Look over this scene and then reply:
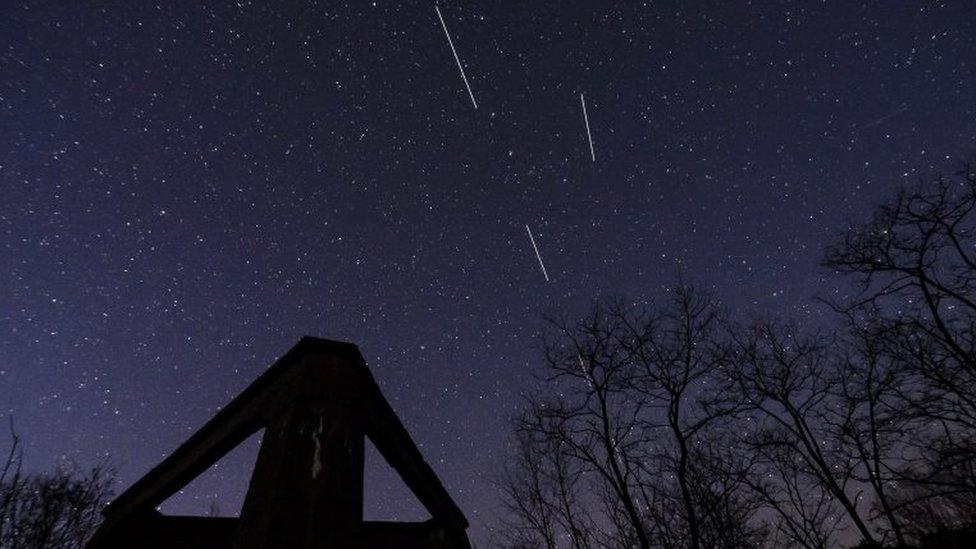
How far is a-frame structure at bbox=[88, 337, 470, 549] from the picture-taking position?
145 centimetres

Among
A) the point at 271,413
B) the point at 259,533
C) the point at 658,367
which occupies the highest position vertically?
the point at 658,367

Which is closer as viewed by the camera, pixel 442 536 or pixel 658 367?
pixel 442 536

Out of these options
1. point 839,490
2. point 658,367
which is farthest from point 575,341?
point 839,490

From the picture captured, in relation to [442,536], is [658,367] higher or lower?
higher

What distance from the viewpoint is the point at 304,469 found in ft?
4.99

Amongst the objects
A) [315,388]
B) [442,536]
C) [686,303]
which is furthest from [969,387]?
[315,388]

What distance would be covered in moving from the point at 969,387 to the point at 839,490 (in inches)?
321

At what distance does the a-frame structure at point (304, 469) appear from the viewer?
4.76 ft

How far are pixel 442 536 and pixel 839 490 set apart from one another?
2162cm

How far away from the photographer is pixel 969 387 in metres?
11.6

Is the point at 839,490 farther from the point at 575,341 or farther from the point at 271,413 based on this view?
the point at 271,413

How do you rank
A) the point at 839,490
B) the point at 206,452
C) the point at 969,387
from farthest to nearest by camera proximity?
the point at 839,490
the point at 969,387
the point at 206,452

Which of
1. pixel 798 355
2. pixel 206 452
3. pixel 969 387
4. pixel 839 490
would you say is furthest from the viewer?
pixel 798 355

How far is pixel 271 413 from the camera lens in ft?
6.24
